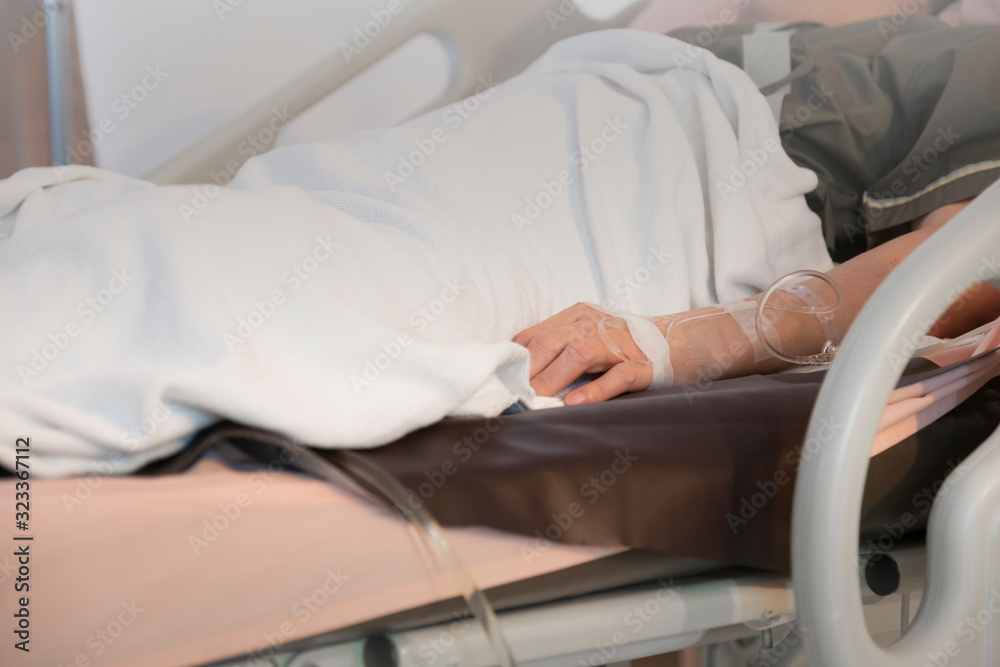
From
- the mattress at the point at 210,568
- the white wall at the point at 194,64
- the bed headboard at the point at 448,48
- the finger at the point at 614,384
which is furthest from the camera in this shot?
the white wall at the point at 194,64

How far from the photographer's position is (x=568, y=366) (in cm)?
66

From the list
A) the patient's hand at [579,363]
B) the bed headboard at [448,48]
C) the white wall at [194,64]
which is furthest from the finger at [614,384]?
the white wall at [194,64]

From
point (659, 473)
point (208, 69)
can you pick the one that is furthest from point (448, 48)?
point (659, 473)

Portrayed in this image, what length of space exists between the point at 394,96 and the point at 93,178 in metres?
1.37

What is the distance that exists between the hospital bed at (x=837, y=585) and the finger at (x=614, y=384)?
7.0 inches

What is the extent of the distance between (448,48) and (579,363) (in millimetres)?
1091

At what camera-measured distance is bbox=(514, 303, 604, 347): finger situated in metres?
0.69

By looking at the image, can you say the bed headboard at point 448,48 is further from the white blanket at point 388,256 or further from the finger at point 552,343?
the finger at point 552,343

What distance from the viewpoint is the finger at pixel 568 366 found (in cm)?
66

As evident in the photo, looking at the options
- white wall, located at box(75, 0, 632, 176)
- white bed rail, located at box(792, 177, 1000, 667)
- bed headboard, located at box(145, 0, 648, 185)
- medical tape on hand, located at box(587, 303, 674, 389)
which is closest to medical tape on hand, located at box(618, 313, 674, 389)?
medical tape on hand, located at box(587, 303, 674, 389)

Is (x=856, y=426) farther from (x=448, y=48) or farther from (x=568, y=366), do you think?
(x=448, y=48)

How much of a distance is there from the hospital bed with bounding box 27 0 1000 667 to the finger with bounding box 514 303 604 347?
255mm

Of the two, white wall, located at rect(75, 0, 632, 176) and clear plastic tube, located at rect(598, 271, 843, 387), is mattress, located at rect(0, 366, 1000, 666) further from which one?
white wall, located at rect(75, 0, 632, 176)

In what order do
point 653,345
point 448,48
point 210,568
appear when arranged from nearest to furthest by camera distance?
point 210,568, point 653,345, point 448,48
